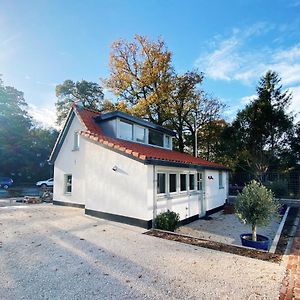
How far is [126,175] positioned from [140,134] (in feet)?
20.3

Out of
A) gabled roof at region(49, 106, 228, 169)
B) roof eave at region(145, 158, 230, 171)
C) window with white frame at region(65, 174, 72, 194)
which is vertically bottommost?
window with white frame at region(65, 174, 72, 194)

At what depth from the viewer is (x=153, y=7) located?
11.1 m

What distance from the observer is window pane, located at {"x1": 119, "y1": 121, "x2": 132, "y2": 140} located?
13.7 meters

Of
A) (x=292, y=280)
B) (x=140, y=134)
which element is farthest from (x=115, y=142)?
(x=292, y=280)

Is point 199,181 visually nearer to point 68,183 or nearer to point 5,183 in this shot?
point 68,183

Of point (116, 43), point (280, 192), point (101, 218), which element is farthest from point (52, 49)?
point (280, 192)

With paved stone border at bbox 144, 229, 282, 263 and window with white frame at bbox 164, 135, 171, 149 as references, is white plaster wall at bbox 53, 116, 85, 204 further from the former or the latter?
paved stone border at bbox 144, 229, 282, 263

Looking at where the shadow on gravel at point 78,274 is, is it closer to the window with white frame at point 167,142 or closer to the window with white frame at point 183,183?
the window with white frame at point 183,183

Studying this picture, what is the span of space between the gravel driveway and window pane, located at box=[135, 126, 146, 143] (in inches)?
320

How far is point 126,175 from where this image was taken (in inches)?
371

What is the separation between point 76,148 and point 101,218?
5689mm

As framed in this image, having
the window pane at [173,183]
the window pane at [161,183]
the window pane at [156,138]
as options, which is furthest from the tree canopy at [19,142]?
the window pane at [161,183]

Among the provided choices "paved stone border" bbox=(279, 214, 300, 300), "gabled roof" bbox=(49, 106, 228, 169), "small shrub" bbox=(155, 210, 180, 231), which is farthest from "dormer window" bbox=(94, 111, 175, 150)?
"paved stone border" bbox=(279, 214, 300, 300)

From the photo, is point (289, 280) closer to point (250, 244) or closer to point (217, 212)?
point (250, 244)
